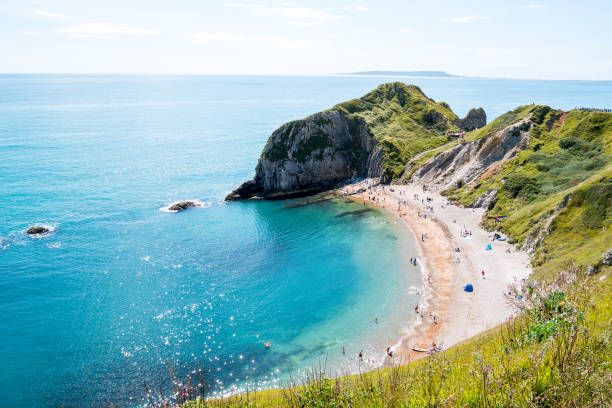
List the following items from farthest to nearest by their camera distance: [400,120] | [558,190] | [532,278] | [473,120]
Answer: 1. [473,120]
2. [400,120]
3. [558,190]
4. [532,278]

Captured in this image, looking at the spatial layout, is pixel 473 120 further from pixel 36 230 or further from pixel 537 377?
pixel 537 377

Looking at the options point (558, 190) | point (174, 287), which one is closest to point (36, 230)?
point (174, 287)

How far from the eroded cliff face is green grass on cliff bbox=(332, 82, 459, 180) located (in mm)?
4389

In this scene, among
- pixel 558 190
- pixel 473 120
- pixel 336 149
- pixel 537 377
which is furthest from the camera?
pixel 473 120

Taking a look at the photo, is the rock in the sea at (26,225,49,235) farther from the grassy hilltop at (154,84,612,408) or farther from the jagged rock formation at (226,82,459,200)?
the grassy hilltop at (154,84,612,408)

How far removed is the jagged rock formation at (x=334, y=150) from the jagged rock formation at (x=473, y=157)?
9.88 metres

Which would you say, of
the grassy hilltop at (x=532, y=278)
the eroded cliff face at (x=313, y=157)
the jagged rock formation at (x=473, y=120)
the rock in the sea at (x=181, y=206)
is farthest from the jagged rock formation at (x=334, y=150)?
the rock in the sea at (x=181, y=206)

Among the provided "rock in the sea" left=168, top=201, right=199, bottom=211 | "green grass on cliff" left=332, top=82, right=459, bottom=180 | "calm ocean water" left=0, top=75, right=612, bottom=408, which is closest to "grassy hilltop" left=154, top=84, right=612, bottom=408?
"green grass on cliff" left=332, top=82, right=459, bottom=180

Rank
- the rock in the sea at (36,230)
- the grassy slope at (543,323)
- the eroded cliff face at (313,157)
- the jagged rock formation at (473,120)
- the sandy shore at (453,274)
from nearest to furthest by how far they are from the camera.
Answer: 1. the grassy slope at (543,323)
2. the sandy shore at (453,274)
3. the rock in the sea at (36,230)
4. the eroded cliff face at (313,157)
5. the jagged rock formation at (473,120)

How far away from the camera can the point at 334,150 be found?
4176 inches

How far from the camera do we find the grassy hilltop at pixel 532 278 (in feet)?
28.8

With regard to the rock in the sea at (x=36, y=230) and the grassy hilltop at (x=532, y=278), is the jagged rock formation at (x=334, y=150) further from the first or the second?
the rock in the sea at (x=36, y=230)

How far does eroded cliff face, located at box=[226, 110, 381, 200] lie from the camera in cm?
9994

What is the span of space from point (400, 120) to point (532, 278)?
87885 millimetres
